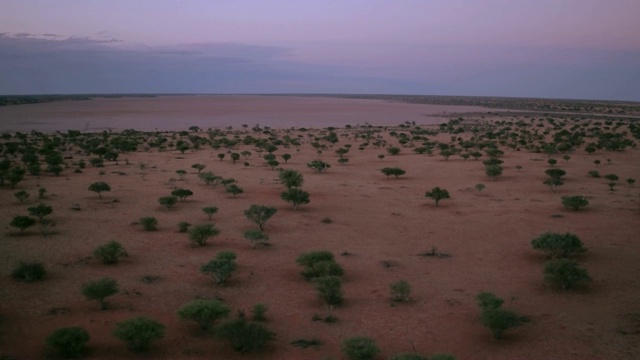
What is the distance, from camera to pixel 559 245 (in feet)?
48.8

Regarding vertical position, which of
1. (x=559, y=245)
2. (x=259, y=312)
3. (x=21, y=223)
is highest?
(x=559, y=245)

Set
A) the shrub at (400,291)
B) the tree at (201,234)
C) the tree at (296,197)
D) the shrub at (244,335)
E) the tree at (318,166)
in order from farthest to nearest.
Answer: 1. the tree at (318,166)
2. the tree at (296,197)
3. the tree at (201,234)
4. the shrub at (400,291)
5. the shrub at (244,335)

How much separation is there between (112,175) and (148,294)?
1998cm

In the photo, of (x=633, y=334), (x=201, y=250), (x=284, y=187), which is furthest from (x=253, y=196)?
(x=633, y=334)

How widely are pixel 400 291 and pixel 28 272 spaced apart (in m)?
9.49

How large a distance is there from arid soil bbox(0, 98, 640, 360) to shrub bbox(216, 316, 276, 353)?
20 cm

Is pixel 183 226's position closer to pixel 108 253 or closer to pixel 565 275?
pixel 108 253

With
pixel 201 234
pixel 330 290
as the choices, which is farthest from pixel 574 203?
pixel 201 234

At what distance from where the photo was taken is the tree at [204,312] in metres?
10.5

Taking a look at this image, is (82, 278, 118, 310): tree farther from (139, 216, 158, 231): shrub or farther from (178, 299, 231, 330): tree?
(139, 216, 158, 231): shrub

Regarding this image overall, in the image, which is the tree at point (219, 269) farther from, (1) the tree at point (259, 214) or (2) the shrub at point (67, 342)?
(1) the tree at point (259, 214)

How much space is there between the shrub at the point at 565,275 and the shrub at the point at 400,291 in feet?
12.2

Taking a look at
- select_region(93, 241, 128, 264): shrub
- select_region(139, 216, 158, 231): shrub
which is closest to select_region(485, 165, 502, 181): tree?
select_region(139, 216, 158, 231): shrub

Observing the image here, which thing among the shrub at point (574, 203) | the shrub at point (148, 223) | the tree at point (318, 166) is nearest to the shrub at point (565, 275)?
the shrub at point (574, 203)
